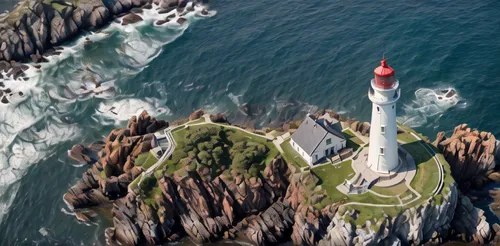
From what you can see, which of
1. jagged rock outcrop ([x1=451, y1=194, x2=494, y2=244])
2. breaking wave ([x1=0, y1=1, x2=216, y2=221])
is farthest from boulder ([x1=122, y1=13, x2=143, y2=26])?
jagged rock outcrop ([x1=451, y1=194, x2=494, y2=244])

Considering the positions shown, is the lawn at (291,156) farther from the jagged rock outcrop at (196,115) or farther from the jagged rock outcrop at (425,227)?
the jagged rock outcrop at (196,115)

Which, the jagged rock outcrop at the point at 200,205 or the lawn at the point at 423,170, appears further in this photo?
the jagged rock outcrop at the point at 200,205

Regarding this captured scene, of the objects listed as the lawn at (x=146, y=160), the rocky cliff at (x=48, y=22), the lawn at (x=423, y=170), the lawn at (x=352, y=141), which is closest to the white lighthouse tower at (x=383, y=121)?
the lawn at (x=423, y=170)

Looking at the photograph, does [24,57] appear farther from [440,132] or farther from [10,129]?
[440,132]

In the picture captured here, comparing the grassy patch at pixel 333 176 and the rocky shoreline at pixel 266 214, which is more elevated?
the grassy patch at pixel 333 176

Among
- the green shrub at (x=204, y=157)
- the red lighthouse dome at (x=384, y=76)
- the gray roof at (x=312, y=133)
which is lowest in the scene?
the green shrub at (x=204, y=157)

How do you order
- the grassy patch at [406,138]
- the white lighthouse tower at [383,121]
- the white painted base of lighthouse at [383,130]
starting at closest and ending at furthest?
1. the white lighthouse tower at [383,121]
2. the white painted base of lighthouse at [383,130]
3. the grassy patch at [406,138]
